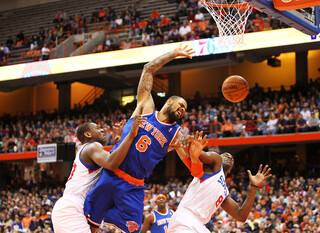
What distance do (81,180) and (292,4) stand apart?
156 inches

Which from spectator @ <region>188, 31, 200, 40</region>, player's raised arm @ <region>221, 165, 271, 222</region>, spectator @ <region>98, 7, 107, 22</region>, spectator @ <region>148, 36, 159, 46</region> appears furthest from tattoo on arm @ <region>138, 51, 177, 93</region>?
spectator @ <region>98, 7, 107, 22</region>

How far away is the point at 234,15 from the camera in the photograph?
9523 millimetres

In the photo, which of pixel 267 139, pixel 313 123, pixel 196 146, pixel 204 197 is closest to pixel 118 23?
pixel 267 139

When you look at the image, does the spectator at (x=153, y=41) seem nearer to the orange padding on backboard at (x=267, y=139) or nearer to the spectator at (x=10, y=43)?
the orange padding on backboard at (x=267, y=139)

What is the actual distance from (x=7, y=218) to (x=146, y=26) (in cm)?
1049

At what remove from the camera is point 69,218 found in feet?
15.8

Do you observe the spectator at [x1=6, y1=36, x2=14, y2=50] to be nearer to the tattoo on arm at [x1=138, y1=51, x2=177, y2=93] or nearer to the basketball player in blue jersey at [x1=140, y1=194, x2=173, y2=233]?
the basketball player in blue jersey at [x1=140, y1=194, x2=173, y2=233]

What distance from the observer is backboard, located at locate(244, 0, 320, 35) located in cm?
700

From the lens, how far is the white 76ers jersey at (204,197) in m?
5.09

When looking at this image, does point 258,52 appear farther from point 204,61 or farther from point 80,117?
point 80,117

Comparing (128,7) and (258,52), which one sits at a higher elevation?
(128,7)

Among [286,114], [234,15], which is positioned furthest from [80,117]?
[234,15]

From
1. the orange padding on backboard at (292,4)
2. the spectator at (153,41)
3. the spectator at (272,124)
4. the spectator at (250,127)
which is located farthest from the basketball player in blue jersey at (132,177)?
the spectator at (153,41)

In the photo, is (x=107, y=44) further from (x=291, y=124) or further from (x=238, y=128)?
(x=291, y=124)
